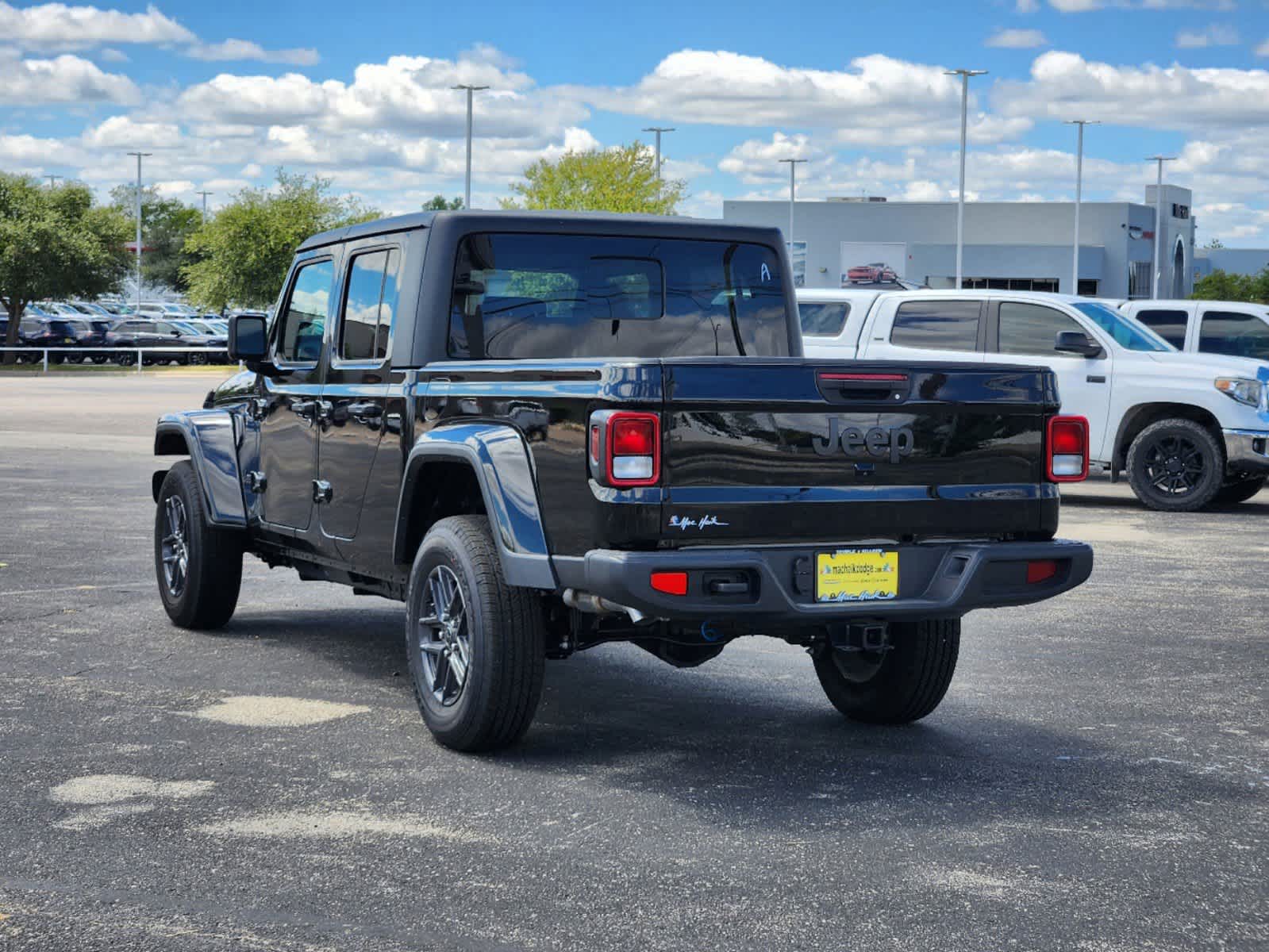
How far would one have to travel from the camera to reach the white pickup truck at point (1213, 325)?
62.4 feet

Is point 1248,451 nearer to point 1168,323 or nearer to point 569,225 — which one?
point 1168,323

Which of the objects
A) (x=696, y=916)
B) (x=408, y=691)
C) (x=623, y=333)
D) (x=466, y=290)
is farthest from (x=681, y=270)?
(x=696, y=916)

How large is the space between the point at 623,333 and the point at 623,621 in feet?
4.87

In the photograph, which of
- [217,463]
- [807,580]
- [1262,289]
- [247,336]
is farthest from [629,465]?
[1262,289]

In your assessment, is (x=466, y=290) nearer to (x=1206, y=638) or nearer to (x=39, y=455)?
(x=1206, y=638)

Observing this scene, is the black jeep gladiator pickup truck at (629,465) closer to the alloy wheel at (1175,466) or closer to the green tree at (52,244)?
the alloy wheel at (1175,466)

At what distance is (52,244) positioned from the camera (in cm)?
5712

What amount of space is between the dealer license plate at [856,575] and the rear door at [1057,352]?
1084 cm

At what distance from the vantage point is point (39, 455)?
20.9 m

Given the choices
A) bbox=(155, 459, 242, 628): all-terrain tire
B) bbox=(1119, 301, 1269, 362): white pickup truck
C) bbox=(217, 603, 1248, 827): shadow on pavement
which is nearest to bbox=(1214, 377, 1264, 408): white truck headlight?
bbox=(1119, 301, 1269, 362): white pickup truck

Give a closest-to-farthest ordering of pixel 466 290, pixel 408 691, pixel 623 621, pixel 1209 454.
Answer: pixel 623 621 < pixel 466 290 < pixel 408 691 < pixel 1209 454

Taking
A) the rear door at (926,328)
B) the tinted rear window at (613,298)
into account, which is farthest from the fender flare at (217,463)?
the rear door at (926,328)

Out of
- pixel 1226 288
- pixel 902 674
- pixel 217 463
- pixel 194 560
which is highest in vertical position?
pixel 1226 288

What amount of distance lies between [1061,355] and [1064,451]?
411 inches
